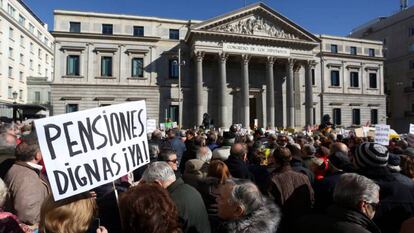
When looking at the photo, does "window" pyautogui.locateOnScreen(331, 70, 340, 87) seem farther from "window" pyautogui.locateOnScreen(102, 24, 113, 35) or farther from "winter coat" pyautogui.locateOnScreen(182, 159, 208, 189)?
"winter coat" pyautogui.locateOnScreen(182, 159, 208, 189)

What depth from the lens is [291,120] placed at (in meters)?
38.8

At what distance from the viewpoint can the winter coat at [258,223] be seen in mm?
2758

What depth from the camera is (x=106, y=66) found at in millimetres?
37469

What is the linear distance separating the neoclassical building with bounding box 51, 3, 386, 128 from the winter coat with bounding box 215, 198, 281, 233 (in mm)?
32202

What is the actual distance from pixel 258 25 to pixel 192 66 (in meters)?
8.87

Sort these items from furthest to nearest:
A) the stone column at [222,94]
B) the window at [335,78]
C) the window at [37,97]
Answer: the window at [37,97]
the window at [335,78]
the stone column at [222,94]

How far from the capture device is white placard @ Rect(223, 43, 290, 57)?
36781 millimetres

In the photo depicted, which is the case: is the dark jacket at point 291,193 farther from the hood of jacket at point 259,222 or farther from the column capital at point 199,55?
the column capital at point 199,55

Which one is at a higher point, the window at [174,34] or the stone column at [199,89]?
the window at [174,34]

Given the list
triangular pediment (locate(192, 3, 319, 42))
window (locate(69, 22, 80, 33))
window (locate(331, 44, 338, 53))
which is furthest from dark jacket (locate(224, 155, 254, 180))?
window (locate(331, 44, 338, 53))

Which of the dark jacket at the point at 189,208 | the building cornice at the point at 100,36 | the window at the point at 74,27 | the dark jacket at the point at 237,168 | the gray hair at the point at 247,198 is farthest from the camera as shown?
the window at the point at 74,27

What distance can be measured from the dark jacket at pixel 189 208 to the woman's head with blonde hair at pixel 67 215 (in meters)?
1.03

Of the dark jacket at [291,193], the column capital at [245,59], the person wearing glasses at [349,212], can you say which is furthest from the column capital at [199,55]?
the person wearing glasses at [349,212]

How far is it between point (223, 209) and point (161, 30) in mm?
38048
